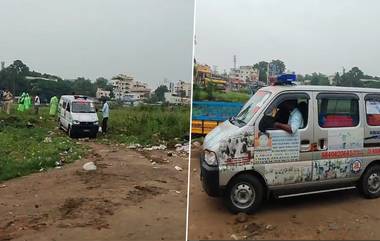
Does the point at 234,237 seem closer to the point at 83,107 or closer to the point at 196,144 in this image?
the point at 196,144

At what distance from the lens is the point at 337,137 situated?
1.75 m

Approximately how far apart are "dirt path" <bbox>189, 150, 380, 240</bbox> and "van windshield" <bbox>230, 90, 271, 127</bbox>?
34 centimetres

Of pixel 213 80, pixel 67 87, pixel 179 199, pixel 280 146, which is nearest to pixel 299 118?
pixel 280 146

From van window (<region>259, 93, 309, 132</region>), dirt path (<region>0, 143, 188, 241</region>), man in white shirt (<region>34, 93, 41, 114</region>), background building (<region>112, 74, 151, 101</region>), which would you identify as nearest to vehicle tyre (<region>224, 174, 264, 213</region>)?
van window (<region>259, 93, 309, 132</region>)

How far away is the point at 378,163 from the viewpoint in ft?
5.86

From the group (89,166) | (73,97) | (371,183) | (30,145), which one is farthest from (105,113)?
(371,183)

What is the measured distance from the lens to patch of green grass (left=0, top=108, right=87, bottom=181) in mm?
3068

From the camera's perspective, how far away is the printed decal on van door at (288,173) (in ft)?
5.72

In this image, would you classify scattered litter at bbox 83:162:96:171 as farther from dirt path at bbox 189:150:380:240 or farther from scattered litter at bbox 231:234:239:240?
scattered litter at bbox 231:234:239:240

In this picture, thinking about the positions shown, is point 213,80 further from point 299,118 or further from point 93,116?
point 93,116

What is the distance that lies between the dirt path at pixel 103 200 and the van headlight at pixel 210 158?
2.87 ft

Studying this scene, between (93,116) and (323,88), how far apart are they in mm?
1768

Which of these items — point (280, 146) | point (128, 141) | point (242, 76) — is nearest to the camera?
point (280, 146)

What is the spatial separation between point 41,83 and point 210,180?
5.86ft
